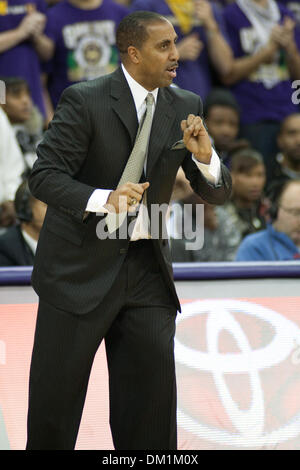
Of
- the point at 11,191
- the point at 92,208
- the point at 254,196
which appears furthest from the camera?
the point at 254,196

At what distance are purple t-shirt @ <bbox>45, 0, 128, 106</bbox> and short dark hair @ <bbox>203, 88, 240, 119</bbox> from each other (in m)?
0.73

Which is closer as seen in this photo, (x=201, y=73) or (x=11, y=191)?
(x=11, y=191)

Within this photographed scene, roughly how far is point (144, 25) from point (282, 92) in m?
4.09

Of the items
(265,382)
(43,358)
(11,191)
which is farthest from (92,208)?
(11,191)

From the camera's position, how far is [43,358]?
280 cm

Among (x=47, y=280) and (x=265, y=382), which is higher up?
(x=47, y=280)

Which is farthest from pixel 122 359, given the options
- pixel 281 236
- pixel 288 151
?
pixel 288 151

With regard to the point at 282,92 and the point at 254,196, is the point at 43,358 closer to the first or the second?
the point at 254,196

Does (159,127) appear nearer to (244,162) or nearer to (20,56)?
(244,162)

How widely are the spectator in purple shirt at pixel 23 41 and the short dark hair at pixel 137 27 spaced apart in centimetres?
334

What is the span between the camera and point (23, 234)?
4.25 m

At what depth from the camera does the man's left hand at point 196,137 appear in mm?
2576

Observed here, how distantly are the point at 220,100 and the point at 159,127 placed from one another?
3.56m

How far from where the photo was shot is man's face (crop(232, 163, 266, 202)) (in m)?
5.72
